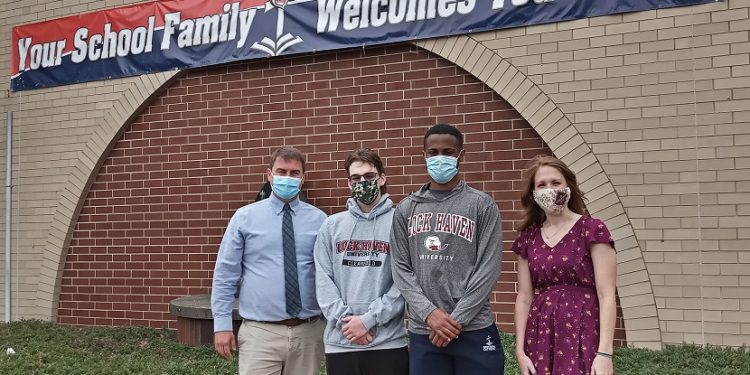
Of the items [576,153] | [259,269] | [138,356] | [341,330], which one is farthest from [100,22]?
[341,330]

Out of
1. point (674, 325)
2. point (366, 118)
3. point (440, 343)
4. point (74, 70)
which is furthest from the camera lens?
point (74, 70)

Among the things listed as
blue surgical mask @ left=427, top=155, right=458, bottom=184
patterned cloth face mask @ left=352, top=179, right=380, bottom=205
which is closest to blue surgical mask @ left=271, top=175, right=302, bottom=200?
patterned cloth face mask @ left=352, top=179, right=380, bottom=205

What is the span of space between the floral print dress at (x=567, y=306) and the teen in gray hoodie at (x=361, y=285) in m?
0.71

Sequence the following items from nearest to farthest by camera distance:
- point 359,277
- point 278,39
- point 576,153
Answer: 1. point 359,277
2. point 576,153
3. point 278,39

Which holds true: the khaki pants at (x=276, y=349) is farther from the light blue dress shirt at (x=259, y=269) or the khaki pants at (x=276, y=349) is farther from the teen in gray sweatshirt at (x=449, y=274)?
the teen in gray sweatshirt at (x=449, y=274)

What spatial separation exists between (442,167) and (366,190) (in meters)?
0.45

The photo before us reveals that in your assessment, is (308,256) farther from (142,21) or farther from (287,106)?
(142,21)

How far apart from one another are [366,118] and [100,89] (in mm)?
3845

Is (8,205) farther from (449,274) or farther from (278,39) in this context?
(449,274)

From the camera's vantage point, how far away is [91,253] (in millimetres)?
10305

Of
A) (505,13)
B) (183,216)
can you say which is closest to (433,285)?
(505,13)

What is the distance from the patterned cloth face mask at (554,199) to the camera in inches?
145

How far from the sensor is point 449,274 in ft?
12.5

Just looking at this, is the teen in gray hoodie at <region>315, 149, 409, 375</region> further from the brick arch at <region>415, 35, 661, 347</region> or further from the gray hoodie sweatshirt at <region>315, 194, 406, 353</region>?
the brick arch at <region>415, 35, 661, 347</region>
